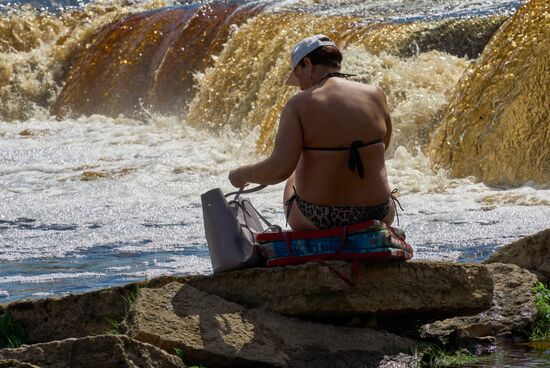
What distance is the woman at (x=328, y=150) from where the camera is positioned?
5156 mm

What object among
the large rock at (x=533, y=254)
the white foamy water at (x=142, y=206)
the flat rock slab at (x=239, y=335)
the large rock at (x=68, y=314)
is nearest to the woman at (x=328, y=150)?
the flat rock slab at (x=239, y=335)

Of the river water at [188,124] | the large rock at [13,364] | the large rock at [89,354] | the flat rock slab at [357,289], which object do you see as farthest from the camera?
the river water at [188,124]

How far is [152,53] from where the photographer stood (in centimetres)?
2066

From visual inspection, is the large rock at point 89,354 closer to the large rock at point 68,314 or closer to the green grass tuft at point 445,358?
the large rock at point 68,314

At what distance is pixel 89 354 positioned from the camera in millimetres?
4336

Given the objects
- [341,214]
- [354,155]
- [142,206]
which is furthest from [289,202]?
[142,206]

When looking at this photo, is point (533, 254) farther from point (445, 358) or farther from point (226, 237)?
point (226, 237)

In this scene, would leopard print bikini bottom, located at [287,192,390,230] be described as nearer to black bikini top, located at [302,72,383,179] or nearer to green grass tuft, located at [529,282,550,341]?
black bikini top, located at [302,72,383,179]

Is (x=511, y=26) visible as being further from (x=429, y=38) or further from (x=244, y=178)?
(x=244, y=178)

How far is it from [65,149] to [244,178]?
12.4 metres

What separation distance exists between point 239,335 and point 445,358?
89 centimetres

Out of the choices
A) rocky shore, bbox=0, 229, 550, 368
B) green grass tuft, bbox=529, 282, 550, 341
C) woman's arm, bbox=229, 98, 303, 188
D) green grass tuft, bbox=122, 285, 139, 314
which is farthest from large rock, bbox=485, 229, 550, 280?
green grass tuft, bbox=122, 285, 139, 314

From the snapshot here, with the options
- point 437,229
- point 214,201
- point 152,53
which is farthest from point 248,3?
point 214,201

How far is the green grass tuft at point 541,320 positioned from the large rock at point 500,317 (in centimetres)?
3
